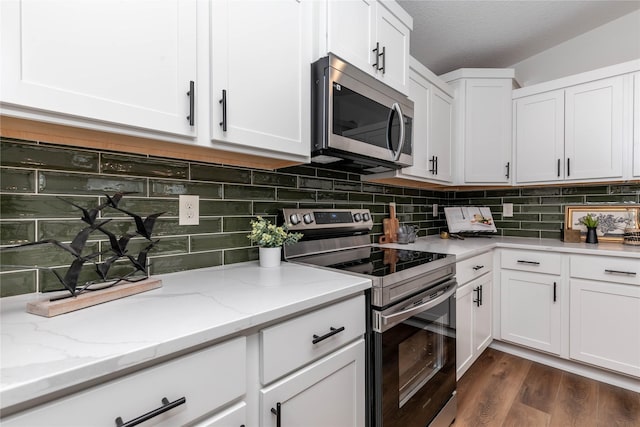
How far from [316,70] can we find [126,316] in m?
1.17

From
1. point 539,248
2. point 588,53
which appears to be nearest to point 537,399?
point 539,248

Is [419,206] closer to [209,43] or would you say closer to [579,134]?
[579,134]

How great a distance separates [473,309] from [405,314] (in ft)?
3.52

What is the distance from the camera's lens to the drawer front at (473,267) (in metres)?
1.89

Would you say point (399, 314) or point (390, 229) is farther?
point (390, 229)

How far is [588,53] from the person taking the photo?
8.29 ft

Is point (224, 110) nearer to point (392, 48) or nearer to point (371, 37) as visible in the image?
point (371, 37)

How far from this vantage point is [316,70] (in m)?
1.34

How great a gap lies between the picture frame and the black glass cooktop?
1670 millimetres

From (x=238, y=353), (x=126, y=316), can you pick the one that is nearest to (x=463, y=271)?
(x=238, y=353)

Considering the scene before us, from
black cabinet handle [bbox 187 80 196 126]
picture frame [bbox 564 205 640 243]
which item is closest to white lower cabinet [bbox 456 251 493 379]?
picture frame [bbox 564 205 640 243]

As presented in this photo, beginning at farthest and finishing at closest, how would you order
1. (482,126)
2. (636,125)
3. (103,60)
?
(482,126)
(636,125)
(103,60)

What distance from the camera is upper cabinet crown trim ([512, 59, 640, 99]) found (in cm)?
212

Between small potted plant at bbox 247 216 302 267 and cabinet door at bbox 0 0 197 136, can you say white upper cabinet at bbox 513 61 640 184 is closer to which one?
small potted plant at bbox 247 216 302 267
